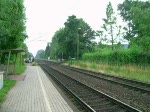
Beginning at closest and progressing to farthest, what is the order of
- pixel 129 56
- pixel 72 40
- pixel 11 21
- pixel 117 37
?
pixel 11 21 → pixel 129 56 → pixel 117 37 → pixel 72 40

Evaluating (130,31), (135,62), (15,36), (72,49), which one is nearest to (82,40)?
(72,49)

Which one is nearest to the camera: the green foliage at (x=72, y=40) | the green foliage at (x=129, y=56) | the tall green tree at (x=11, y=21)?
the tall green tree at (x=11, y=21)

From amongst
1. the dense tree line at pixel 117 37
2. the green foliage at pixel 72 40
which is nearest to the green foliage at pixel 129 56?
the dense tree line at pixel 117 37

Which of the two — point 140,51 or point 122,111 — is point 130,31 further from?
point 122,111

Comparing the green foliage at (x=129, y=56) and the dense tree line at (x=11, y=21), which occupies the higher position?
the dense tree line at (x=11, y=21)

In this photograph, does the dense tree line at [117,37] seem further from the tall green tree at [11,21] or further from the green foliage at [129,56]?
the tall green tree at [11,21]

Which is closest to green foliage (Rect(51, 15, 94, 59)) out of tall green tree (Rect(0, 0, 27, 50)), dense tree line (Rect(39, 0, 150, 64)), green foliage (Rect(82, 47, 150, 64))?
dense tree line (Rect(39, 0, 150, 64))

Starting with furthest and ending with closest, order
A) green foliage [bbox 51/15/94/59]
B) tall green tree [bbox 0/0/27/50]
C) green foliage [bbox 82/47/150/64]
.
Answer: green foliage [bbox 51/15/94/59], green foliage [bbox 82/47/150/64], tall green tree [bbox 0/0/27/50]

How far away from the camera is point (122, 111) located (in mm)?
11188

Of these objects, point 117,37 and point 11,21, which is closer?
point 11,21

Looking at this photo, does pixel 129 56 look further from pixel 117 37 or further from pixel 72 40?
pixel 72 40

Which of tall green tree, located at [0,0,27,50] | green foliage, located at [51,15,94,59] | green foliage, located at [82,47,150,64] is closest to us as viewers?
tall green tree, located at [0,0,27,50]

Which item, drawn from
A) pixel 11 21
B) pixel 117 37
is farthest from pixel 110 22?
pixel 11 21

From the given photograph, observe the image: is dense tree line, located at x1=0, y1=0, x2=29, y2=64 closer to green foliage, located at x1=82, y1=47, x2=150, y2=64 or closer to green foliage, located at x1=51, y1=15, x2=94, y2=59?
green foliage, located at x1=82, y1=47, x2=150, y2=64
